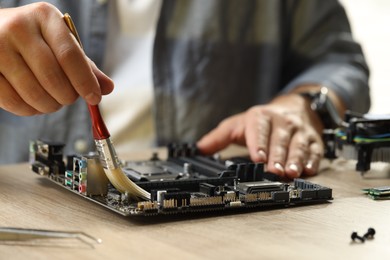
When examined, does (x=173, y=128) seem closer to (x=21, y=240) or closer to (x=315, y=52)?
(x=315, y=52)

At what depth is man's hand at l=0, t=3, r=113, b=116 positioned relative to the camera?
3.12ft

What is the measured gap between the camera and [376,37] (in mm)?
2510

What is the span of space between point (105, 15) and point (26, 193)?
2.48ft

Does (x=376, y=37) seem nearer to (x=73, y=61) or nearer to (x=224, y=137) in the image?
(x=224, y=137)

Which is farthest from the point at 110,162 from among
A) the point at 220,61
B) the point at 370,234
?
the point at 220,61

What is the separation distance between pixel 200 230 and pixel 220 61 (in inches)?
44.4

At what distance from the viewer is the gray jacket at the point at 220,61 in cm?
176

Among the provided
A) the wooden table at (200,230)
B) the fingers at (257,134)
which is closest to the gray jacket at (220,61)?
the fingers at (257,134)

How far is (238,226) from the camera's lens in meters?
0.90

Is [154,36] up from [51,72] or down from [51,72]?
up

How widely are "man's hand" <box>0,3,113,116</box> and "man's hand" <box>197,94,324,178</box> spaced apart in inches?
16.3

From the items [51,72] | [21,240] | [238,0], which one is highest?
[238,0]

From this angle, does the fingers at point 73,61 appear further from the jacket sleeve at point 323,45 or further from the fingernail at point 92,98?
the jacket sleeve at point 323,45

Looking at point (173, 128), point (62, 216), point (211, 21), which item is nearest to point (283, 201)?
point (62, 216)
